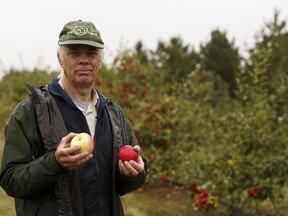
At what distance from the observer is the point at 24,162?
1.89 meters

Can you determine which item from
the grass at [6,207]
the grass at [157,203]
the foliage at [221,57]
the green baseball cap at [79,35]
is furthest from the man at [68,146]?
the foliage at [221,57]

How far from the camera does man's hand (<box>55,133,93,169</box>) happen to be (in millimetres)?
1728

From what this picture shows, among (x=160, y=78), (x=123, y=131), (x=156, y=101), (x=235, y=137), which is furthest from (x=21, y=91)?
(x=123, y=131)

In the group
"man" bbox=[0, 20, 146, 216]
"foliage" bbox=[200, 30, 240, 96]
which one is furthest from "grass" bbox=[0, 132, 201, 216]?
"foliage" bbox=[200, 30, 240, 96]

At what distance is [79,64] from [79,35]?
130mm

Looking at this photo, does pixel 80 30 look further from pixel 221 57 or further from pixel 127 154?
pixel 221 57

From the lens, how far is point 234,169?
4859 millimetres

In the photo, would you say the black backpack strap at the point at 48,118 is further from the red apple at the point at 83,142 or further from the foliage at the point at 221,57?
the foliage at the point at 221,57

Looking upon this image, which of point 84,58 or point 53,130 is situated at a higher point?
point 84,58

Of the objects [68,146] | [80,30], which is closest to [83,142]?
[68,146]

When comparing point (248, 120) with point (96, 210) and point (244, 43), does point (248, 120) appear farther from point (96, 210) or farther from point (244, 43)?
point (96, 210)

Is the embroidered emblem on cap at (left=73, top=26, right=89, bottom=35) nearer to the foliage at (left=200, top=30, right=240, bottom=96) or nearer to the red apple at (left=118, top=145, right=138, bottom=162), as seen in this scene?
the red apple at (left=118, top=145, right=138, bottom=162)

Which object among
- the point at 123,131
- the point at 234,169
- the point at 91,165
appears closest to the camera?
the point at 91,165

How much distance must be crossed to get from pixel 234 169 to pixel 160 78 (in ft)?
11.3
